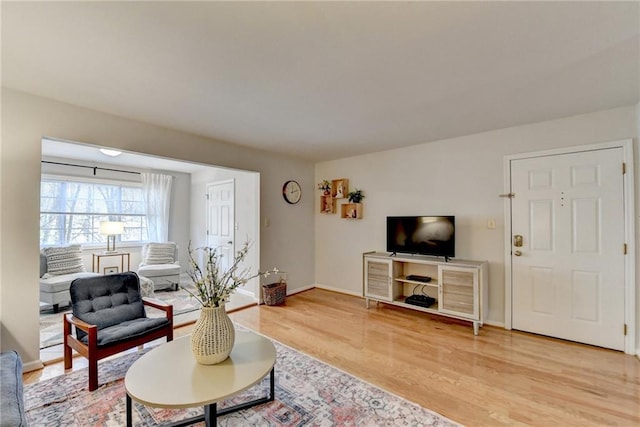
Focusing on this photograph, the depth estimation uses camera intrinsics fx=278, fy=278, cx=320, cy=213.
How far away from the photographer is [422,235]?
12.1 feet

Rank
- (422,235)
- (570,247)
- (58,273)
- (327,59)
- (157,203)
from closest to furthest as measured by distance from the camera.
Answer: (327,59)
(570,247)
(422,235)
(58,273)
(157,203)

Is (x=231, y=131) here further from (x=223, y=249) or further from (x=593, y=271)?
(x=593, y=271)

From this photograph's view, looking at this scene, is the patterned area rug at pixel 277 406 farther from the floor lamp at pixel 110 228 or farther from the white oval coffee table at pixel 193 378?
the floor lamp at pixel 110 228

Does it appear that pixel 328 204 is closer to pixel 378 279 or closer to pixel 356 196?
pixel 356 196

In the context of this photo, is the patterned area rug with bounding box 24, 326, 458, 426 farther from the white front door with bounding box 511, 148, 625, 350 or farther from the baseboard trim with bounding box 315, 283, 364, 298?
the baseboard trim with bounding box 315, 283, 364, 298

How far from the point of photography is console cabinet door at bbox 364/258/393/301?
149 inches

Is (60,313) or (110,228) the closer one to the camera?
(60,313)

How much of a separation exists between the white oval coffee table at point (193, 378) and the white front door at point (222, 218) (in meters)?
3.17

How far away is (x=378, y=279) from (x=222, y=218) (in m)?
3.11

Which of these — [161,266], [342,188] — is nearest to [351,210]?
[342,188]

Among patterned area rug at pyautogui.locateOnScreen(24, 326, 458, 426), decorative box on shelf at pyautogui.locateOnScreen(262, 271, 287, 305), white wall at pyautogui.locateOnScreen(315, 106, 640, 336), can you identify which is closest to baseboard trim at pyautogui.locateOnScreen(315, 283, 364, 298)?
white wall at pyautogui.locateOnScreen(315, 106, 640, 336)

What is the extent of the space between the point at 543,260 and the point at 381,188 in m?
2.20

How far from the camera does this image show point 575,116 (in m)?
2.89

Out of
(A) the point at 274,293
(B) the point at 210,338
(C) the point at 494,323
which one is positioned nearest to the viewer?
(B) the point at 210,338
